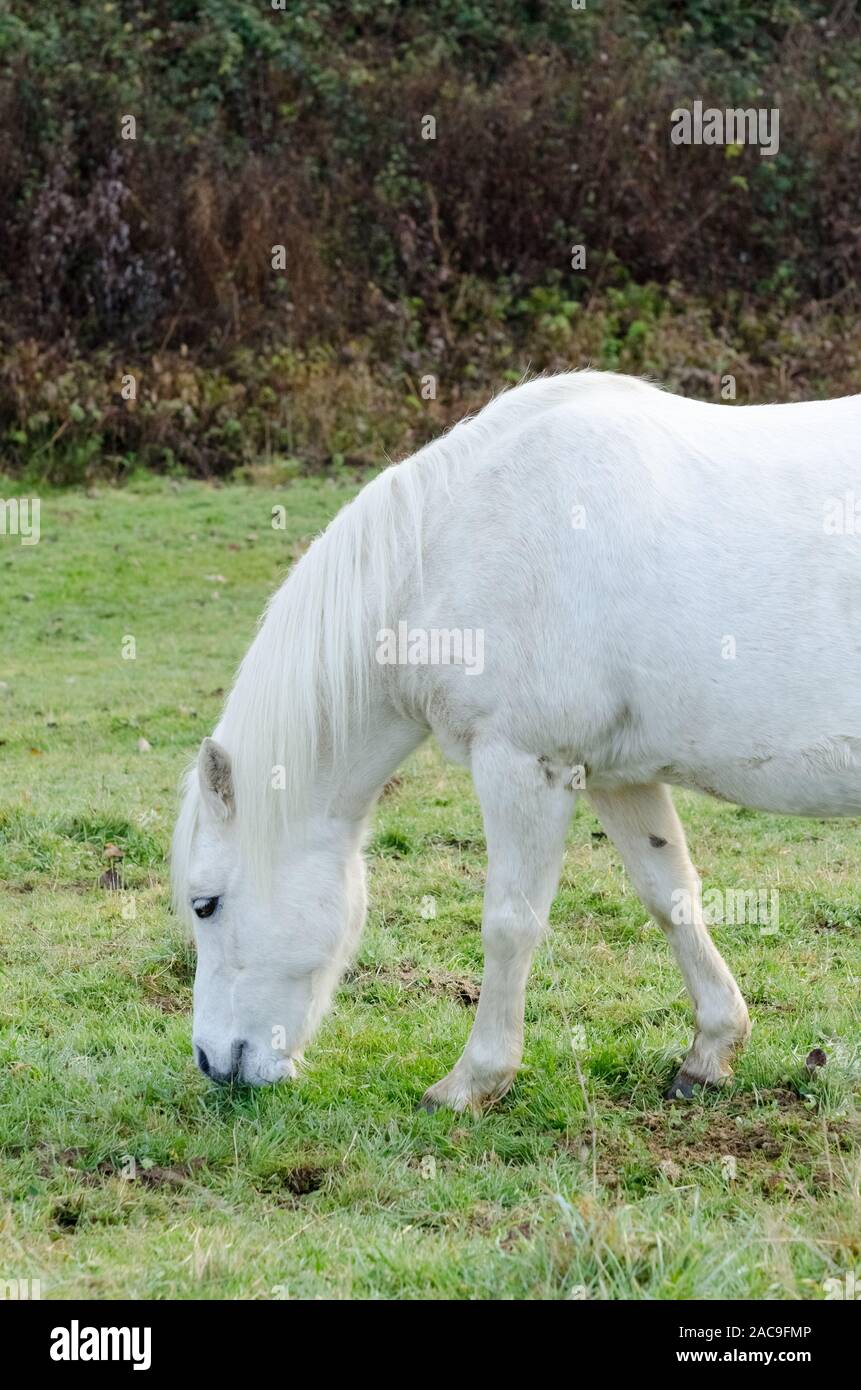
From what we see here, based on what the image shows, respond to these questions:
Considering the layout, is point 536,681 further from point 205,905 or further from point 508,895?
point 205,905

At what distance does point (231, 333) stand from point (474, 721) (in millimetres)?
11746

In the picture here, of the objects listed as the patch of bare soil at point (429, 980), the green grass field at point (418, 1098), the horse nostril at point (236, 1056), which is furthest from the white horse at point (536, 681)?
the patch of bare soil at point (429, 980)

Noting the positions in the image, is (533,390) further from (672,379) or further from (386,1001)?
(672,379)

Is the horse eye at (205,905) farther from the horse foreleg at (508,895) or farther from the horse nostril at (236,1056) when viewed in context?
the horse foreleg at (508,895)

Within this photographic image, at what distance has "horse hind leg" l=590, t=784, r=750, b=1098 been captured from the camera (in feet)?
13.9

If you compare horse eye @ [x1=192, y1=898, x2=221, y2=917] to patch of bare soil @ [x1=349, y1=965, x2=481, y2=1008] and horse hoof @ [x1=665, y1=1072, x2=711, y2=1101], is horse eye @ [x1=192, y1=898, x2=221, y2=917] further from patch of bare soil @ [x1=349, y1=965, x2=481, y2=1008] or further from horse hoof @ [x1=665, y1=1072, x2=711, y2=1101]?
horse hoof @ [x1=665, y1=1072, x2=711, y2=1101]

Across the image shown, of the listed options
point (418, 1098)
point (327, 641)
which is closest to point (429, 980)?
point (418, 1098)

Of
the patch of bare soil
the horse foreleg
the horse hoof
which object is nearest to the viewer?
the horse foreleg

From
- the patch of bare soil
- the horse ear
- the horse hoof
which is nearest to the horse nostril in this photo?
the horse ear

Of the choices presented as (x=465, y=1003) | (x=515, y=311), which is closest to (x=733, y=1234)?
(x=465, y=1003)

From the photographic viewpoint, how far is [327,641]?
4.07m

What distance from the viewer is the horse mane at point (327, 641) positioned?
4.05 metres

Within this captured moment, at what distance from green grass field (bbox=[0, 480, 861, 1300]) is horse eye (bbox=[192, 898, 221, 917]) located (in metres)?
0.51

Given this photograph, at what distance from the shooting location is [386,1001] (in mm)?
4816
